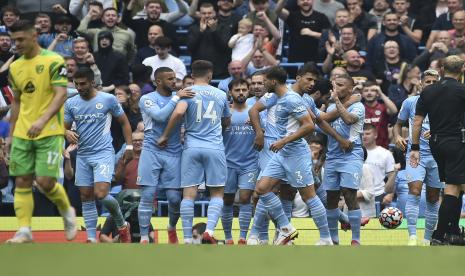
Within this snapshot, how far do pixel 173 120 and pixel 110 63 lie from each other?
21.4ft

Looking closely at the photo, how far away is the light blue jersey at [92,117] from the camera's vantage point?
1869 cm

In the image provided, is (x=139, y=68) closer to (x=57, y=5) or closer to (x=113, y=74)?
(x=113, y=74)

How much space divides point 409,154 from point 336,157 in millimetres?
1314

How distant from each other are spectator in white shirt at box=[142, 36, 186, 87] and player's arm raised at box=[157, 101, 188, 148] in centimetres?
569

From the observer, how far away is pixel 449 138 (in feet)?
55.6

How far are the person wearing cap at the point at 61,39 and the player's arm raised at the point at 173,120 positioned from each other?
6.81 m

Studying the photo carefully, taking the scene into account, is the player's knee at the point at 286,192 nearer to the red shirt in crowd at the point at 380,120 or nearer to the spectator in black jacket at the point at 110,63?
the red shirt in crowd at the point at 380,120

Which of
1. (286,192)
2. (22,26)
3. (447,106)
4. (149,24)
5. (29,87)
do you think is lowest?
(286,192)

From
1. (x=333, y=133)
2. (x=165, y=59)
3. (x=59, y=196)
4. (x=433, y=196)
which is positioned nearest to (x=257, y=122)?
(x=333, y=133)

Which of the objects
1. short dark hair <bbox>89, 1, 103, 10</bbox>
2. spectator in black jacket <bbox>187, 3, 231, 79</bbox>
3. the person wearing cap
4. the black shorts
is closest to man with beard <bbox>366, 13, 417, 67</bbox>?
spectator in black jacket <bbox>187, 3, 231, 79</bbox>

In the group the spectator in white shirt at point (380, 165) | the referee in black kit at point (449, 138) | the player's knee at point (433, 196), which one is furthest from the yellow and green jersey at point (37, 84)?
the spectator in white shirt at point (380, 165)

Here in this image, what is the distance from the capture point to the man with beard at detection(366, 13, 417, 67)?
25.4 meters

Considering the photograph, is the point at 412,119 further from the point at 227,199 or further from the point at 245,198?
the point at 227,199

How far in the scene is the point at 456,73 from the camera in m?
17.0
